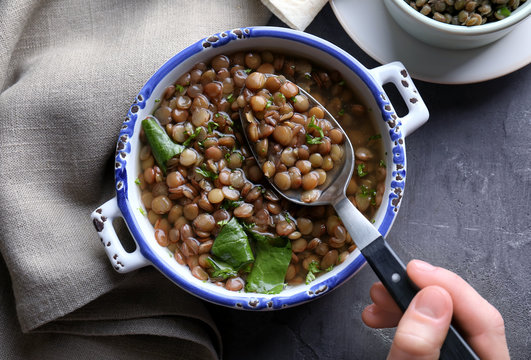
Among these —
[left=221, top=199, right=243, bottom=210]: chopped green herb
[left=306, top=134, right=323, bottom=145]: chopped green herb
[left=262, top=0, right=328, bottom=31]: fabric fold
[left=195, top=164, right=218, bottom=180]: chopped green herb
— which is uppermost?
[left=262, top=0, right=328, bottom=31]: fabric fold

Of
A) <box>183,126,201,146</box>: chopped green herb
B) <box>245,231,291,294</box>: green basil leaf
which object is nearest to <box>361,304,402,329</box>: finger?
<box>245,231,291,294</box>: green basil leaf

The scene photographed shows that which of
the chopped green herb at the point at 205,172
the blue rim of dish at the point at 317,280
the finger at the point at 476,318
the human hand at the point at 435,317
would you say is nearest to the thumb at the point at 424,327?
the human hand at the point at 435,317

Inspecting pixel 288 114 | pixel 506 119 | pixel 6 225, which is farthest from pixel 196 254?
pixel 506 119

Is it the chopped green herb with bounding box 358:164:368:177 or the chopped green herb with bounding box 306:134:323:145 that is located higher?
the chopped green herb with bounding box 306:134:323:145

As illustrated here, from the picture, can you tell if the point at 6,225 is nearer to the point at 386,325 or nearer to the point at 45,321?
the point at 45,321

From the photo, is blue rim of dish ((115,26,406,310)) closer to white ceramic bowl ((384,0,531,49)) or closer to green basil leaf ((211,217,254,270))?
green basil leaf ((211,217,254,270))

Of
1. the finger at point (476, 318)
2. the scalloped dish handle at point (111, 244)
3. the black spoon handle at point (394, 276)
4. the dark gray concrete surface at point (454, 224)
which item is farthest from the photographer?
the dark gray concrete surface at point (454, 224)

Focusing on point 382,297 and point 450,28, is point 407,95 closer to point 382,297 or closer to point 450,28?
point 450,28

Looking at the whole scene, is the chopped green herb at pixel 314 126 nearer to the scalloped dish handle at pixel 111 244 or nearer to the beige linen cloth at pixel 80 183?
the beige linen cloth at pixel 80 183
